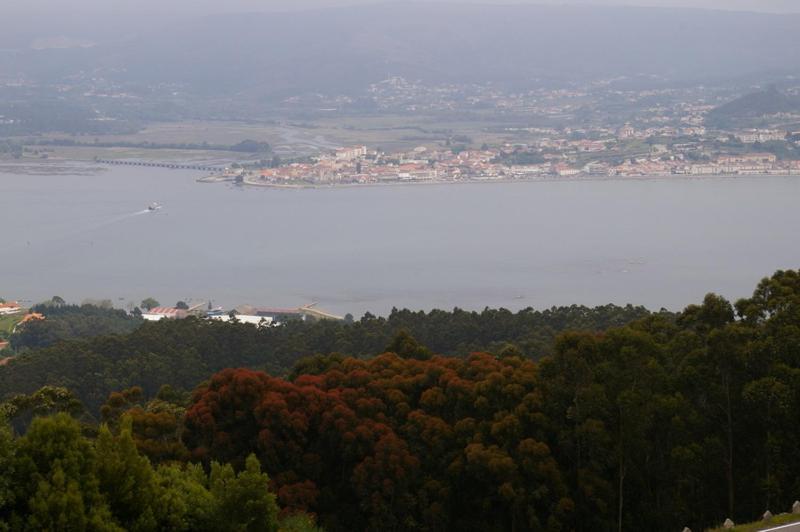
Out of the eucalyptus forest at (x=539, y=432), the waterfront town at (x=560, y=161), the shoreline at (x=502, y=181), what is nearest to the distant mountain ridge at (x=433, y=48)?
the waterfront town at (x=560, y=161)

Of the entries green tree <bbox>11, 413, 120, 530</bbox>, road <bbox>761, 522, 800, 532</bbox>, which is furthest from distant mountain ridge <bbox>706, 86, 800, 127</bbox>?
green tree <bbox>11, 413, 120, 530</bbox>

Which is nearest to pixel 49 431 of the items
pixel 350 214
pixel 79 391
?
pixel 79 391

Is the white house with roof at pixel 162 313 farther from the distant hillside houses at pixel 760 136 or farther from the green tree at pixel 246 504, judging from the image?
the distant hillside houses at pixel 760 136

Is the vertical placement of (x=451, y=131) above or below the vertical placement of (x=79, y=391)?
above

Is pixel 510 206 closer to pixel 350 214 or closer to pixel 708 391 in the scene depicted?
pixel 350 214

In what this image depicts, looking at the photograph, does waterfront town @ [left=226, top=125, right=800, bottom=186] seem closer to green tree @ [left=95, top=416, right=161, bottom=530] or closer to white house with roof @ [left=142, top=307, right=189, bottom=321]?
white house with roof @ [left=142, top=307, right=189, bottom=321]

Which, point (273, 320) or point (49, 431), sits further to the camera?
point (273, 320)
